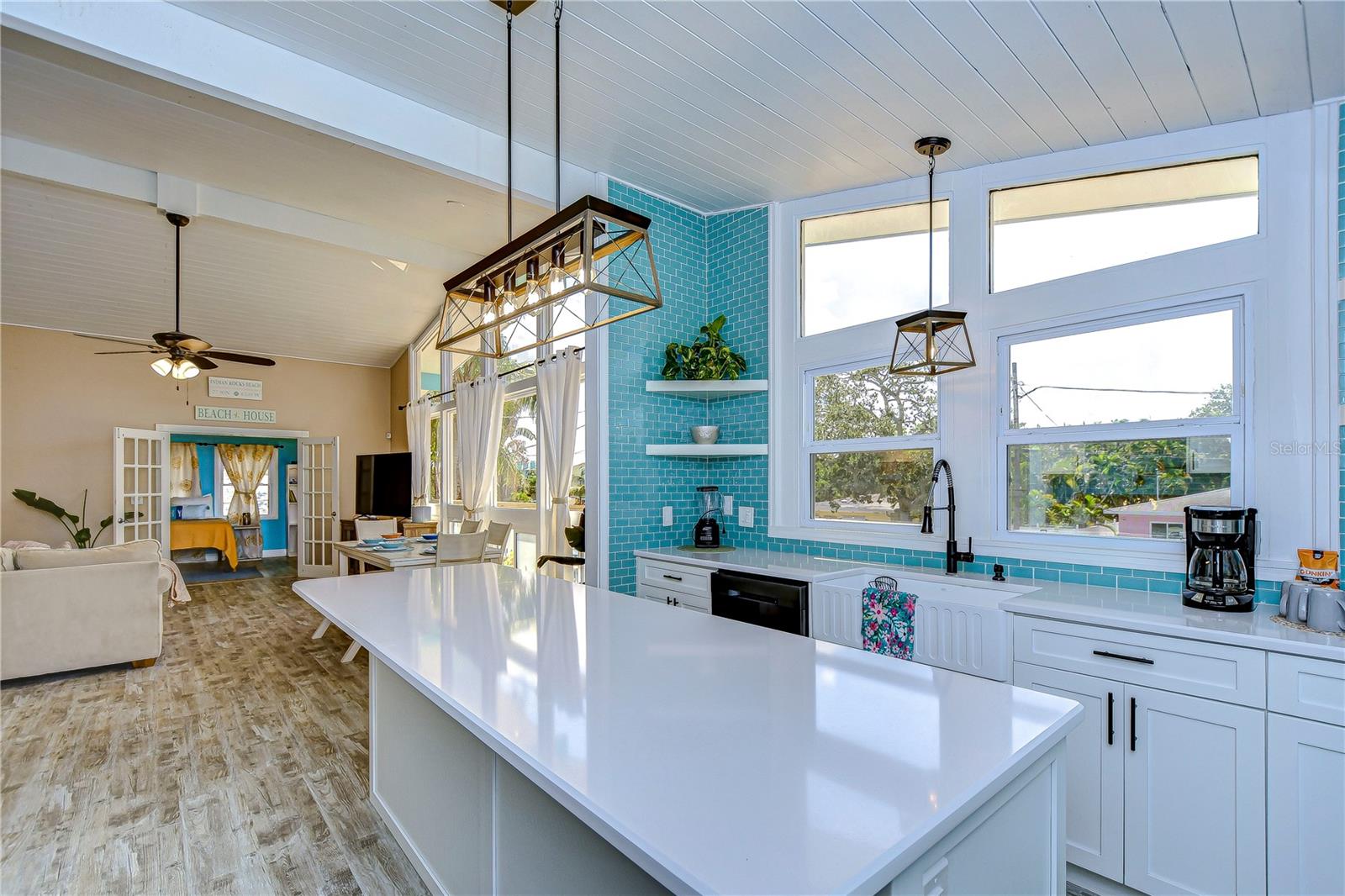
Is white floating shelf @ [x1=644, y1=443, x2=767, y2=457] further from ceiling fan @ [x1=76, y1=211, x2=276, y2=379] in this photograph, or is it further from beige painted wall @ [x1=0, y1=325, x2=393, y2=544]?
beige painted wall @ [x1=0, y1=325, x2=393, y2=544]

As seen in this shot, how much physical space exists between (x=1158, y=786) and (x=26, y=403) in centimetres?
992

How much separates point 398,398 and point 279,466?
3.31m

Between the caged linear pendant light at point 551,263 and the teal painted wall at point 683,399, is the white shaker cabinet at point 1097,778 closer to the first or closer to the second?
Answer: the teal painted wall at point 683,399

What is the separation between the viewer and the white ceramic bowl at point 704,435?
156 inches

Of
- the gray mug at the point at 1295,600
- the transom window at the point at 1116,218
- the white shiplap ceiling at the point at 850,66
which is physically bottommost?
the gray mug at the point at 1295,600

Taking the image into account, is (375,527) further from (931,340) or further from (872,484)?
(931,340)

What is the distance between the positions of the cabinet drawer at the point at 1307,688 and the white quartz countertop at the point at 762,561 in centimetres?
152

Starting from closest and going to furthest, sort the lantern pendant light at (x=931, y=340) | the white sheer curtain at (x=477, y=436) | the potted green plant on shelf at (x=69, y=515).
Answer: the lantern pendant light at (x=931, y=340)
the white sheer curtain at (x=477, y=436)
the potted green plant on shelf at (x=69, y=515)

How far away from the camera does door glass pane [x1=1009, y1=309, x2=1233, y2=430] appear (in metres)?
2.41

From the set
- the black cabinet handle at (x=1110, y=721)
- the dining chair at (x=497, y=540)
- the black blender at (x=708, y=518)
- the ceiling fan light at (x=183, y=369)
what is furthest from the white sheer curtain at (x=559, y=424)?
the black cabinet handle at (x=1110, y=721)

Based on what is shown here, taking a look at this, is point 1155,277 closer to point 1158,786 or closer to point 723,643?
point 1158,786

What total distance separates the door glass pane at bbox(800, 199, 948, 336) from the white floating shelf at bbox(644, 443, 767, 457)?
2.49ft

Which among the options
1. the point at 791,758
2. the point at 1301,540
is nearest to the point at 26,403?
the point at 791,758

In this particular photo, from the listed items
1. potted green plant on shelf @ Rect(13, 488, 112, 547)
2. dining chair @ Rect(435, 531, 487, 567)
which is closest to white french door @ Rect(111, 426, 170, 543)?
potted green plant on shelf @ Rect(13, 488, 112, 547)
